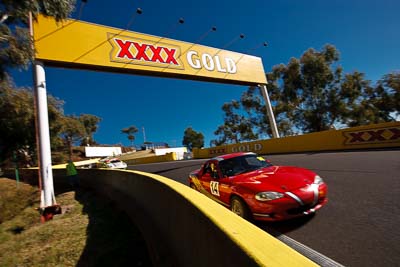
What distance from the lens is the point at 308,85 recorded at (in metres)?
31.5

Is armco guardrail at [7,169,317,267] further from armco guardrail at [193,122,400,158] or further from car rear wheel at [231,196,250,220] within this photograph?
armco guardrail at [193,122,400,158]

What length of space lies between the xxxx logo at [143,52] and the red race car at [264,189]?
10313mm

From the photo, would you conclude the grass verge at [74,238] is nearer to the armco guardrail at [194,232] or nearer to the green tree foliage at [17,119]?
the armco guardrail at [194,232]

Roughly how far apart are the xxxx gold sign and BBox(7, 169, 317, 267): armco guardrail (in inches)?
285

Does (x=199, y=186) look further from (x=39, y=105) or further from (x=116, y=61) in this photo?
(x=116, y=61)

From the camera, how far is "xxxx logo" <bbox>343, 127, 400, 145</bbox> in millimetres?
11766

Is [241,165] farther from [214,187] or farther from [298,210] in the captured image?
[298,210]

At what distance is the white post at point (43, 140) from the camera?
8.82 metres

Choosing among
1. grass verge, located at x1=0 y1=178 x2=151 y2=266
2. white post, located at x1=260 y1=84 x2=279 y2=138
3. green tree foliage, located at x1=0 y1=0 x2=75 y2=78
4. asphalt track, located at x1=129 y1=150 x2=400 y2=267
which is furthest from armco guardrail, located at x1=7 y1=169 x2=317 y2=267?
white post, located at x1=260 y1=84 x2=279 y2=138

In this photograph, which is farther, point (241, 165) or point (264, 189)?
point (241, 165)

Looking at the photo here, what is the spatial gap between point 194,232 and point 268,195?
5.56 ft

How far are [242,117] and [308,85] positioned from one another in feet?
54.0

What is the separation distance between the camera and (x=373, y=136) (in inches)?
501

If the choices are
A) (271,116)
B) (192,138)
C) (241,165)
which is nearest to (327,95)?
(271,116)
